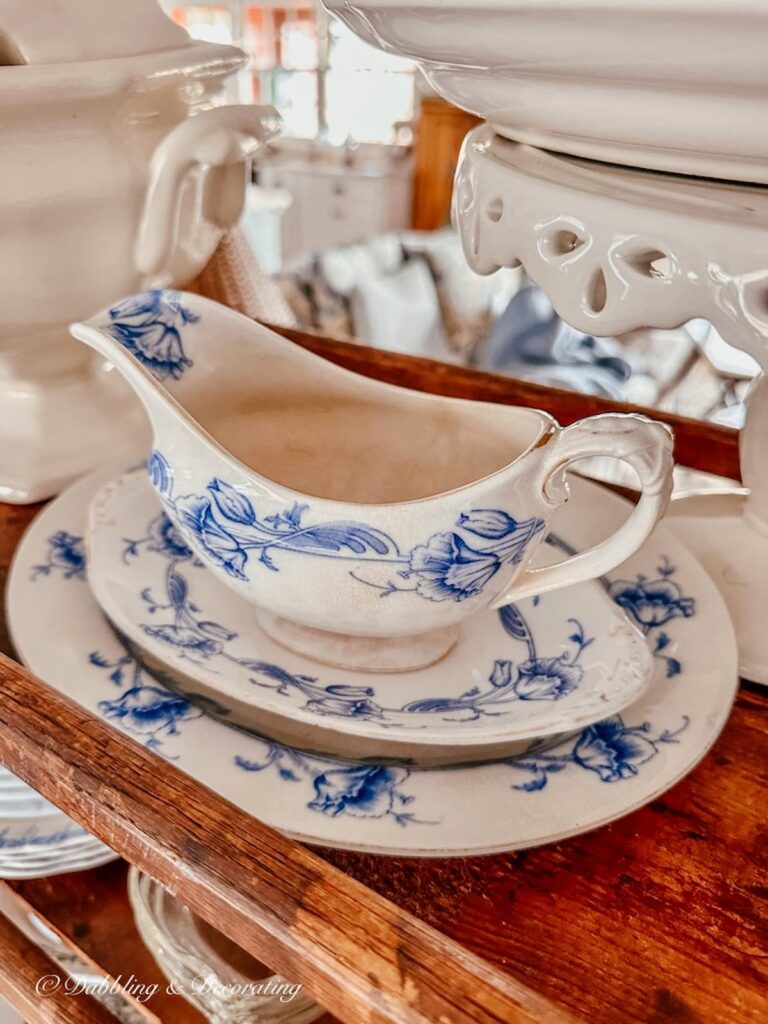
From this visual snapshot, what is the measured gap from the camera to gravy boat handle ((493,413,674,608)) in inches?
10.7

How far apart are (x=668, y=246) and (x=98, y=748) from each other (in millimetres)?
193

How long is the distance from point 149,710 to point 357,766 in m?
0.07

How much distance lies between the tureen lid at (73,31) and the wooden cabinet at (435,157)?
112 inches

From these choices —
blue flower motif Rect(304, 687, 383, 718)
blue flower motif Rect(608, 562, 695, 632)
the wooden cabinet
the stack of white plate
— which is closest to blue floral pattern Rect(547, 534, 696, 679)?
blue flower motif Rect(608, 562, 695, 632)

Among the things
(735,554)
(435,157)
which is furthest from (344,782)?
(435,157)

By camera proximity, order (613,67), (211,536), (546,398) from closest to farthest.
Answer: (613,67) < (211,536) < (546,398)

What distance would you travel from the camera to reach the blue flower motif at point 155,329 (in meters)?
0.35

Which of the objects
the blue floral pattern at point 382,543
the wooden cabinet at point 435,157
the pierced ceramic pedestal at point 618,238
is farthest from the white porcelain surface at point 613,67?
the wooden cabinet at point 435,157

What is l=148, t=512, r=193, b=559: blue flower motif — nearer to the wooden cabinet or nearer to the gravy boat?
the gravy boat

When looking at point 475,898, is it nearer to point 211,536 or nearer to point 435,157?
point 211,536

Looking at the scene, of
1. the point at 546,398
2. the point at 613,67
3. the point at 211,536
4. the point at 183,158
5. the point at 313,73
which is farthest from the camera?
the point at 313,73

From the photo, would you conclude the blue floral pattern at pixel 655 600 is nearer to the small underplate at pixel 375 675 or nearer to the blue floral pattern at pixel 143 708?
the small underplate at pixel 375 675

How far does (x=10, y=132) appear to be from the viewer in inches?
14.5

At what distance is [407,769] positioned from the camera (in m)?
0.28
